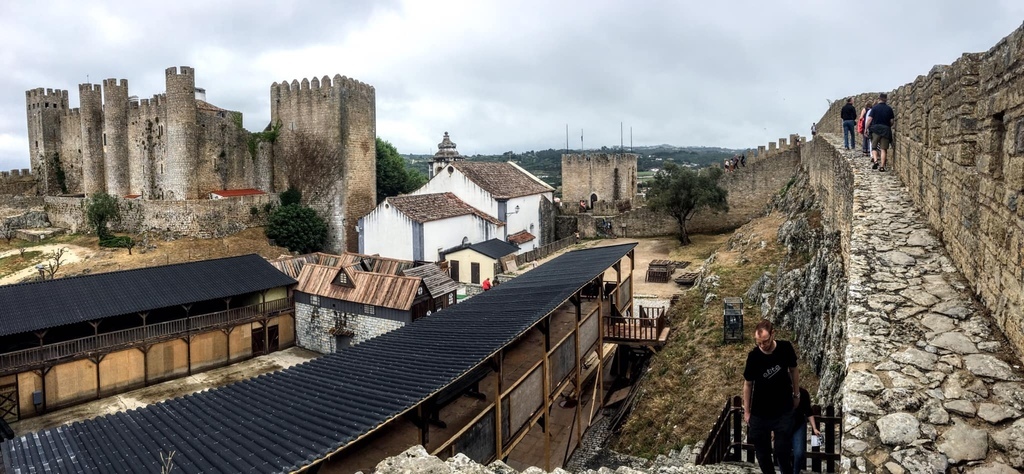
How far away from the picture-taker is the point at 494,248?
3166 cm

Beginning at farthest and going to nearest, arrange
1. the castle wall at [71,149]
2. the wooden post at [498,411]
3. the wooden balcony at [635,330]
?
the castle wall at [71,149]
the wooden balcony at [635,330]
the wooden post at [498,411]

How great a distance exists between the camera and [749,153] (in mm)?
37031

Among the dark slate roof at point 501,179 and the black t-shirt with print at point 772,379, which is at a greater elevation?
the dark slate roof at point 501,179

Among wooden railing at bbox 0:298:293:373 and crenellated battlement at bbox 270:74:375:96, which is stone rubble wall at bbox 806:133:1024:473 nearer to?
wooden railing at bbox 0:298:293:373

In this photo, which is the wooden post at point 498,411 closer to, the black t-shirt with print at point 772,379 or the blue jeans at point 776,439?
the blue jeans at point 776,439

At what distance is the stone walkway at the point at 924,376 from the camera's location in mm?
4008

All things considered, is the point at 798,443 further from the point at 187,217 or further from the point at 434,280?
the point at 187,217

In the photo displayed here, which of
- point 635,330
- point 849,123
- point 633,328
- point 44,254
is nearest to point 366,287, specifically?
point 633,328

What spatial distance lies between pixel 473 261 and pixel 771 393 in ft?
82.5

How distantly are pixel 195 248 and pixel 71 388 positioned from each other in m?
16.4

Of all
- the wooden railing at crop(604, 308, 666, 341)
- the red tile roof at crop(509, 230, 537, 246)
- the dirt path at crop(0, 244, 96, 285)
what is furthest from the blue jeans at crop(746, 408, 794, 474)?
the dirt path at crop(0, 244, 96, 285)

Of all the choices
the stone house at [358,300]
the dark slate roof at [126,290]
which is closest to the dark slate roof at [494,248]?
the stone house at [358,300]

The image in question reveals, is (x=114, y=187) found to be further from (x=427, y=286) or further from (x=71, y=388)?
(x=427, y=286)

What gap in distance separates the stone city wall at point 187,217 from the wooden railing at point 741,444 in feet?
117
